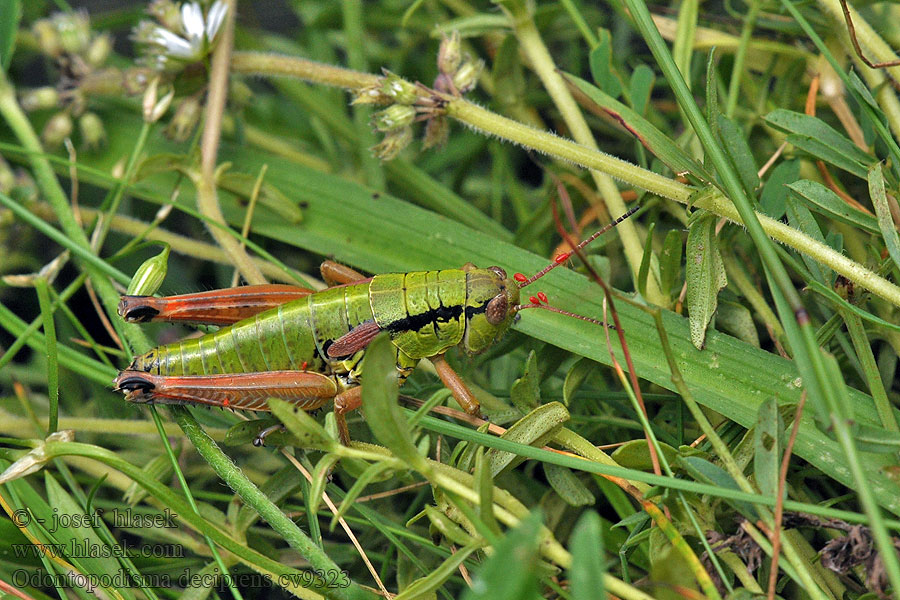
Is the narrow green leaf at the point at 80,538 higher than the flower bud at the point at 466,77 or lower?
lower

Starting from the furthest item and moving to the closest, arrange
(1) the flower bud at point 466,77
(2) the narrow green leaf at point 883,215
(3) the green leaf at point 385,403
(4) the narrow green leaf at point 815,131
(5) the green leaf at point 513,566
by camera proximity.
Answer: (1) the flower bud at point 466,77
(4) the narrow green leaf at point 815,131
(2) the narrow green leaf at point 883,215
(3) the green leaf at point 385,403
(5) the green leaf at point 513,566

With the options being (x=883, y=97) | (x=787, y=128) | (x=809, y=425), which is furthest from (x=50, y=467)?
(x=883, y=97)

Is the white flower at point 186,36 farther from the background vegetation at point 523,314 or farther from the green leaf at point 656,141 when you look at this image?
the green leaf at point 656,141

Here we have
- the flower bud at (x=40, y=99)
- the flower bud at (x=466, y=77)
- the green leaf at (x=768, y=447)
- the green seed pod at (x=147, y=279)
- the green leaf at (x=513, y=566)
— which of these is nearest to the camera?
the green leaf at (x=513, y=566)

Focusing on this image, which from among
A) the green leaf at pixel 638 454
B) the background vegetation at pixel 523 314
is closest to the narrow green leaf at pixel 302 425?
the background vegetation at pixel 523 314

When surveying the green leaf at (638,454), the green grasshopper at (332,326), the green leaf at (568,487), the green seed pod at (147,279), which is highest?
the green seed pod at (147,279)

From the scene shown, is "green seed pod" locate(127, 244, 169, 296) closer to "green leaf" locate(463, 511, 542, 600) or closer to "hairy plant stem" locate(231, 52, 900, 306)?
"hairy plant stem" locate(231, 52, 900, 306)

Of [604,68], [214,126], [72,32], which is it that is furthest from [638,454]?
[72,32]
